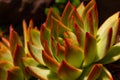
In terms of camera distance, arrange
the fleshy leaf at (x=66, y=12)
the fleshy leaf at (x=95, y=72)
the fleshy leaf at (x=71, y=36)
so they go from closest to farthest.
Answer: the fleshy leaf at (x=95, y=72) < the fleshy leaf at (x=71, y=36) < the fleshy leaf at (x=66, y=12)

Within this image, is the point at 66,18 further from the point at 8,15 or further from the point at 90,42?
the point at 8,15

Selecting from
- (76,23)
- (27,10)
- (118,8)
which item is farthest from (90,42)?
(27,10)

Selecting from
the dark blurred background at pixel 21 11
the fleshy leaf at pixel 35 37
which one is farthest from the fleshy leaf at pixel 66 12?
the dark blurred background at pixel 21 11

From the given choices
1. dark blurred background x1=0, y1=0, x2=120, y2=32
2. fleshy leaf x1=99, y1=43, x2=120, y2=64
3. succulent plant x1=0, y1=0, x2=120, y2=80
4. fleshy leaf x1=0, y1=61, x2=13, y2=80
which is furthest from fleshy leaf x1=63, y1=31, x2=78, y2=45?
dark blurred background x1=0, y1=0, x2=120, y2=32

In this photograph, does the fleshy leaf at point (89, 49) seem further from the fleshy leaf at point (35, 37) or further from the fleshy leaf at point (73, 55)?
the fleshy leaf at point (35, 37)

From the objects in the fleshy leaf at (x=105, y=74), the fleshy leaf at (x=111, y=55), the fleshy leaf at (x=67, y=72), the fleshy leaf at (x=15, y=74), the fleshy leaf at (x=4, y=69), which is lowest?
the fleshy leaf at (x=105, y=74)

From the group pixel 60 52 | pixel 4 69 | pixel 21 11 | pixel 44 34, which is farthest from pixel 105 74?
pixel 21 11

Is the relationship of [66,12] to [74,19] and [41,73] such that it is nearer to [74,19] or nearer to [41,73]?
[74,19]

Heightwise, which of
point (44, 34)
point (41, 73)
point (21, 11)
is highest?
point (21, 11)
